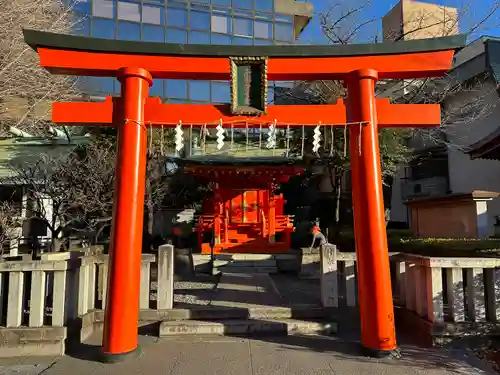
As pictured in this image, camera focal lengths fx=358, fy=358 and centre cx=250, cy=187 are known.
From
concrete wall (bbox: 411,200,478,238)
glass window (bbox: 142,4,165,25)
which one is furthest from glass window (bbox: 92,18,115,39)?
concrete wall (bbox: 411,200,478,238)

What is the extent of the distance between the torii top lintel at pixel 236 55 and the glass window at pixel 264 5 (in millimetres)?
23842

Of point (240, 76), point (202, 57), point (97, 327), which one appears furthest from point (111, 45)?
point (97, 327)

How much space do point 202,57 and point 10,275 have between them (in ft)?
14.2

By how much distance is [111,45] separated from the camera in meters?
5.32

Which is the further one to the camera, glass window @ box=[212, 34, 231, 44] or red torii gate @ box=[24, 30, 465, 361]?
glass window @ box=[212, 34, 231, 44]

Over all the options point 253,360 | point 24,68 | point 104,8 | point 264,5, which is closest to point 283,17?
point 264,5

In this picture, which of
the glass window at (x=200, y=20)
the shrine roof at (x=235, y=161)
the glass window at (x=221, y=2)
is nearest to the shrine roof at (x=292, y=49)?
the shrine roof at (x=235, y=161)

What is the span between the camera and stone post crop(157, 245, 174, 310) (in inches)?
257

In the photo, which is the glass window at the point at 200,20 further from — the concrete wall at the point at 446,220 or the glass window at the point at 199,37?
the concrete wall at the point at 446,220

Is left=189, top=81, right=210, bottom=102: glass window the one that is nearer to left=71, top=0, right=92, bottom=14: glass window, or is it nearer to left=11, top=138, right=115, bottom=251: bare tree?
left=71, top=0, right=92, bottom=14: glass window

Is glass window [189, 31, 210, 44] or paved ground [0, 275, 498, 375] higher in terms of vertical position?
glass window [189, 31, 210, 44]

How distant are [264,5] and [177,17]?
6890mm

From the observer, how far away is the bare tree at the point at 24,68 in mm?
8430

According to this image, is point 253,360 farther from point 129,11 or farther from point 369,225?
point 129,11
